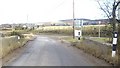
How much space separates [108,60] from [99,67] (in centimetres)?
196

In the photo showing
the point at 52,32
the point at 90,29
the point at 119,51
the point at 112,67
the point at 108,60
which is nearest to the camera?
the point at 112,67

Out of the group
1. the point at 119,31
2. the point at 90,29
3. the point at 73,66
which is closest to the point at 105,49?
the point at 119,31

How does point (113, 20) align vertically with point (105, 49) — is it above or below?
above

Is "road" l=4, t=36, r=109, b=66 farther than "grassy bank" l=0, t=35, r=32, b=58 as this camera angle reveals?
No

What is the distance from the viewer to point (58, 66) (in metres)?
13.0

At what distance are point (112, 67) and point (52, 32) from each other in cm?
8797

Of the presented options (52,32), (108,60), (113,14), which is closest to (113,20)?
(113,14)

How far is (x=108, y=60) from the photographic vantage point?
14.2m

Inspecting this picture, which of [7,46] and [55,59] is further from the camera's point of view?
[7,46]

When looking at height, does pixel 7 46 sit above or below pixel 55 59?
above

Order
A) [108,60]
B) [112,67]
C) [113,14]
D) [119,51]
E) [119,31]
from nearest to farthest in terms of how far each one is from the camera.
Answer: [112,67] → [108,60] → [119,51] → [119,31] → [113,14]

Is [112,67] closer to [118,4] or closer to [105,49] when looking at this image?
[105,49]

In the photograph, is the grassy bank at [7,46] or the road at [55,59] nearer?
the road at [55,59]

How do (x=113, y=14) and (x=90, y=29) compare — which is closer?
(x=113, y=14)
